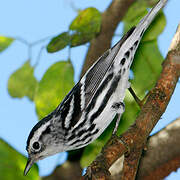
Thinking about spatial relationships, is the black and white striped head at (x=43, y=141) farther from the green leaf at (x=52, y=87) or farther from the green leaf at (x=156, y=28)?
the green leaf at (x=156, y=28)

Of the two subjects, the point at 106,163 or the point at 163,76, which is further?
the point at 163,76

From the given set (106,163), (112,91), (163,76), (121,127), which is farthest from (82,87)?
(106,163)

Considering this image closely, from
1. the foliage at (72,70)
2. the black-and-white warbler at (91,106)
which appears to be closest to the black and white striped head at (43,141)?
the black-and-white warbler at (91,106)

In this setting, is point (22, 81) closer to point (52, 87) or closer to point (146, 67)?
point (52, 87)

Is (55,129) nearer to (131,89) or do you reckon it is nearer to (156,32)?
(131,89)

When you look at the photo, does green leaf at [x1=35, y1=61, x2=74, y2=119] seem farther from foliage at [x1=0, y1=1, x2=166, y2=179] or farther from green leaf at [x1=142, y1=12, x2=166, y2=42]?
green leaf at [x1=142, y1=12, x2=166, y2=42]

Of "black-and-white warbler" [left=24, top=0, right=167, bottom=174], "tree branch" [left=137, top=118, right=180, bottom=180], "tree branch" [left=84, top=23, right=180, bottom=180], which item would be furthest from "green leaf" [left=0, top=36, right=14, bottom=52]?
"tree branch" [left=137, top=118, right=180, bottom=180]

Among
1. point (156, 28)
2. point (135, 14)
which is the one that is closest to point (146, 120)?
point (156, 28)
